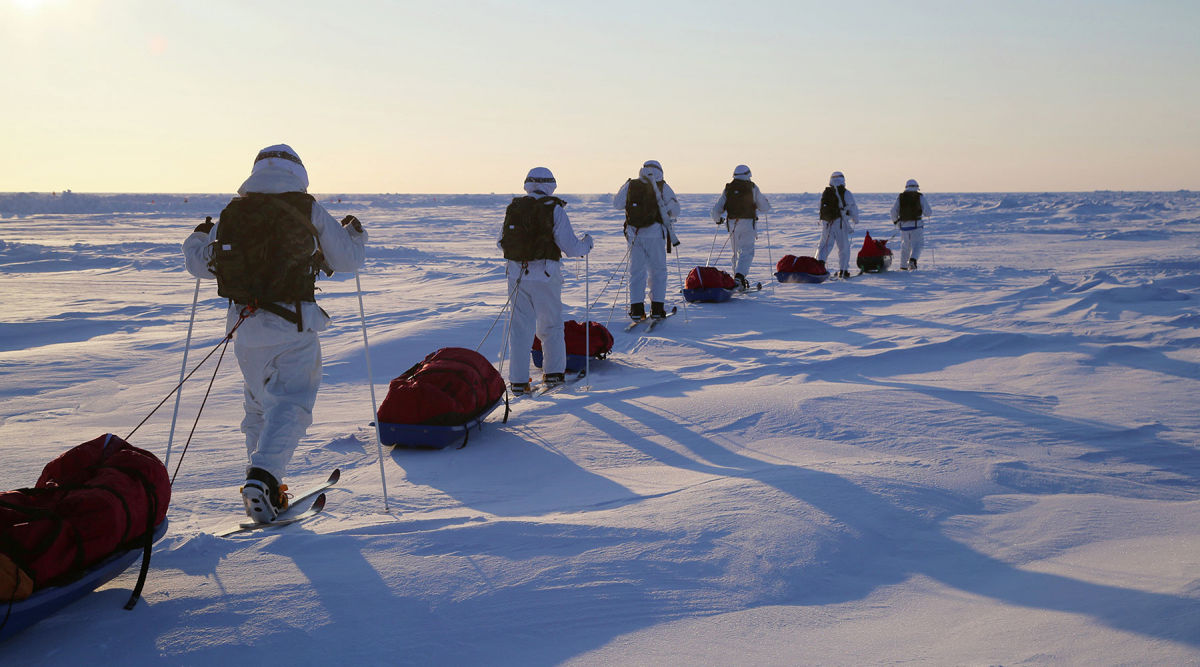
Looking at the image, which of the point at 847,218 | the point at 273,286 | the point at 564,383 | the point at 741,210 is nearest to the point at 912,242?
the point at 847,218

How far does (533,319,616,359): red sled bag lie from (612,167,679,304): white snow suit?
250cm

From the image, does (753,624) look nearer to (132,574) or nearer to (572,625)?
(572,625)

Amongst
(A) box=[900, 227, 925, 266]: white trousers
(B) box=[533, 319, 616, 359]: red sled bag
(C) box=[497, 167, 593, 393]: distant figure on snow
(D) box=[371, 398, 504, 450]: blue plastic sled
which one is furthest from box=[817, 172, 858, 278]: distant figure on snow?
(D) box=[371, 398, 504, 450]: blue plastic sled

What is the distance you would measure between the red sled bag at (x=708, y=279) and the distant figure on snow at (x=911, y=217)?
577 cm

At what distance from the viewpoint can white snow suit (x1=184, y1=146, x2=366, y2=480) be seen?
3.93m

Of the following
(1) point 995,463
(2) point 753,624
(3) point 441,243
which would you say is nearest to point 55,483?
(2) point 753,624

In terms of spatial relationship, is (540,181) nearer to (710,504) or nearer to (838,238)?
(710,504)

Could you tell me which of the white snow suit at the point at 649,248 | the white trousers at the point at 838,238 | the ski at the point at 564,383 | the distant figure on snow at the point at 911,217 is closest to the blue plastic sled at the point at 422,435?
the ski at the point at 564,383

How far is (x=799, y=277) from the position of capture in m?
15.2

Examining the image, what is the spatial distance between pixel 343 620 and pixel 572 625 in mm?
811

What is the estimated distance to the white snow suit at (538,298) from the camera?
23.2 feet

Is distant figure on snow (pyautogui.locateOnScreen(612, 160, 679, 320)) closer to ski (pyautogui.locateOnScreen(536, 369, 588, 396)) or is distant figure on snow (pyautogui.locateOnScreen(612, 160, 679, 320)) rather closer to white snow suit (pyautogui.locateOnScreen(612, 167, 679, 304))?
white snow suit (pyautogui.locateOnScreen(612, 167, 679, 304))

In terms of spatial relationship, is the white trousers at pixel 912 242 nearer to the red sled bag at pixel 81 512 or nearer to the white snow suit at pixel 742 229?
the white snow suit at pixel 742 229

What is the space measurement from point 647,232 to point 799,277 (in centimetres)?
564
